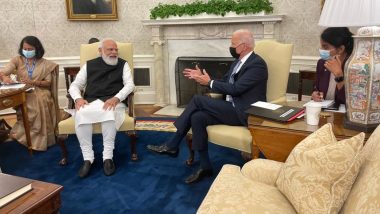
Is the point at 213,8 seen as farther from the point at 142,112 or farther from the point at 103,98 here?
the point at 103,98

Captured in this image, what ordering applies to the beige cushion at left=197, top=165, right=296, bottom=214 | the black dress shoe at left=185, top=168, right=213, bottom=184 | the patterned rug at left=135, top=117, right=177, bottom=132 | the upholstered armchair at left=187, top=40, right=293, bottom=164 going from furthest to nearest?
the patterned rug at left=135, top=117, right=177, bottom=132 < the black dress shoe at left=185, top=168, right=213, bottom=184 < the upholstered armchair at left=187, top=40, right=293, bottom=164 < the beige cushion at left=197, top=165, right=296, bottom=214

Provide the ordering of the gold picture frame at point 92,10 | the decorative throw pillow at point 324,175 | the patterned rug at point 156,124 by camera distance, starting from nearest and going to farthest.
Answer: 1. the decorative throw pillow at point 324,175
2. the patterned rug at point 156,124
3. the gold picture frame at point 92,10

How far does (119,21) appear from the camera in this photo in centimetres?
527

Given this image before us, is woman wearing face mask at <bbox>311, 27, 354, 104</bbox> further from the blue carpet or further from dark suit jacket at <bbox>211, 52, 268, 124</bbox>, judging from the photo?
the blue carpet

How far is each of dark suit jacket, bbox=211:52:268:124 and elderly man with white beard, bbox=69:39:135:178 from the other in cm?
101

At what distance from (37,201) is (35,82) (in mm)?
2244

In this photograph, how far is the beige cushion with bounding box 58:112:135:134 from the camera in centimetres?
304

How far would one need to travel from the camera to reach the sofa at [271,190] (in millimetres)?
1153

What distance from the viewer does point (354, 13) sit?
1734 millimetres

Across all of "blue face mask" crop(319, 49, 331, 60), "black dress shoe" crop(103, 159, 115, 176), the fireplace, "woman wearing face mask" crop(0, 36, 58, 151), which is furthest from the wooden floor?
"blue face mask" crop(319, 49, 331, 60)

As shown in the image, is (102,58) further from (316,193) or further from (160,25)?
(316,193)

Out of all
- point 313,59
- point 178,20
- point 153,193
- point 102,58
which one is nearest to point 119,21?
point 178,20

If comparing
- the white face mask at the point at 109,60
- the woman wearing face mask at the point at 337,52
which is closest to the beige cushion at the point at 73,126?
the white face mask at the point at 109,60

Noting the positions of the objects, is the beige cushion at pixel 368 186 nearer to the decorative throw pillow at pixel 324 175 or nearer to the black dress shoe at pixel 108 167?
the decorative throw pillow at pixel 324 175
